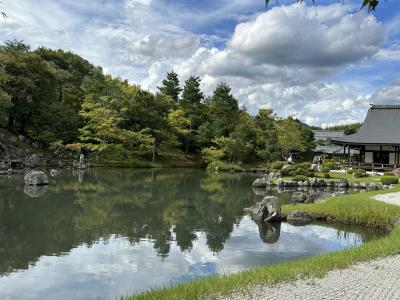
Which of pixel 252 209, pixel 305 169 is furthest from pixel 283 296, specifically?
pixel 305 169

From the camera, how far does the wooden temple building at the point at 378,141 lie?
3069cm

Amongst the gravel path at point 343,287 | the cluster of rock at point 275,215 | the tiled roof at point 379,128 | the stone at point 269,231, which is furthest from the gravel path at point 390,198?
the tiled roof at point 379,128

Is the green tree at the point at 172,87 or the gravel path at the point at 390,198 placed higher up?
the green tree at the point at 172,87

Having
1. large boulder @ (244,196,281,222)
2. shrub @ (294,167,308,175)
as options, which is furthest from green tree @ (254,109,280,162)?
large boulder @ (244,196,281,222)

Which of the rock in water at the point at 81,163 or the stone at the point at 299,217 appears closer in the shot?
the stone at the point at 299,217

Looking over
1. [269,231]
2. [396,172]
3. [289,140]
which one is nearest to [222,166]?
[289,140]

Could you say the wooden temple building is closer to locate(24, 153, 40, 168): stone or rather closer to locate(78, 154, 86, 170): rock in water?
locate(78, 154, 86, 170): rock in water

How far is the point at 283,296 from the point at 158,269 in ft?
12.3

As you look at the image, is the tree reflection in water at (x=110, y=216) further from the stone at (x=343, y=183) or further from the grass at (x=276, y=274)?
the stone at (x=343, y=183)

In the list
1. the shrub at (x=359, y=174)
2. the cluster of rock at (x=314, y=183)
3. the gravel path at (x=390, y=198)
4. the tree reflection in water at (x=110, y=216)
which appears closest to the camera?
the tree reflection in water at (x=110, y=216)

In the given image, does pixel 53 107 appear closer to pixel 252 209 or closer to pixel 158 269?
pixel 252 209

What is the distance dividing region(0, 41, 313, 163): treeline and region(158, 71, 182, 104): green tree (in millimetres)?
239

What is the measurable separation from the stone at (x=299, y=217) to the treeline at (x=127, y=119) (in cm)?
2234

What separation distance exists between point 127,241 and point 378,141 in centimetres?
2540
